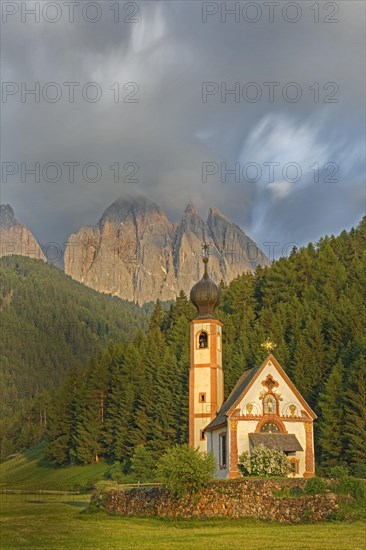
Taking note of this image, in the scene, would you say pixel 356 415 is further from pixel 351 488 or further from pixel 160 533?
pixel 160 533

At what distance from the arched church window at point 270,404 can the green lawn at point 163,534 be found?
730 inches

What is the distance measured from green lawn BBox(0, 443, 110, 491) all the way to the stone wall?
3447cm

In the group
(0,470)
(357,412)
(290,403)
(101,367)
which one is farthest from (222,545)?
(0,470)

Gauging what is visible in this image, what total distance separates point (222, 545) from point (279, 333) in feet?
179

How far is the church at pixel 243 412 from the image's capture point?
160 feet

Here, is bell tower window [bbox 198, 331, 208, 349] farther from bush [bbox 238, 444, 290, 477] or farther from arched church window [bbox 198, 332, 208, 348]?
bush [bbox 238, 444, 290, 477]

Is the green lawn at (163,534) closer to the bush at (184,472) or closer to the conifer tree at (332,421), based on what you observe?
the bush at (184,472)

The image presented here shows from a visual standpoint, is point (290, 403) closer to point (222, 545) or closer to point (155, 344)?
point (222, 545)

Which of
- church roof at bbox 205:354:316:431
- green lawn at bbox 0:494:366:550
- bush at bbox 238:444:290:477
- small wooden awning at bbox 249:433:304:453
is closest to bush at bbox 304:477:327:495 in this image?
green lawn at bbox 0:494:366:550

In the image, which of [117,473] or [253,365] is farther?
[253,365]

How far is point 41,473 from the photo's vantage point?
88.2 m

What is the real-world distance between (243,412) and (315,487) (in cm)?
1831

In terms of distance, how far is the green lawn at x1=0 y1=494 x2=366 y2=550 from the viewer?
22.9 metres

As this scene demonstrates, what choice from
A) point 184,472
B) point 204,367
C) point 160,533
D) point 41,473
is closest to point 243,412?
point 204,367
